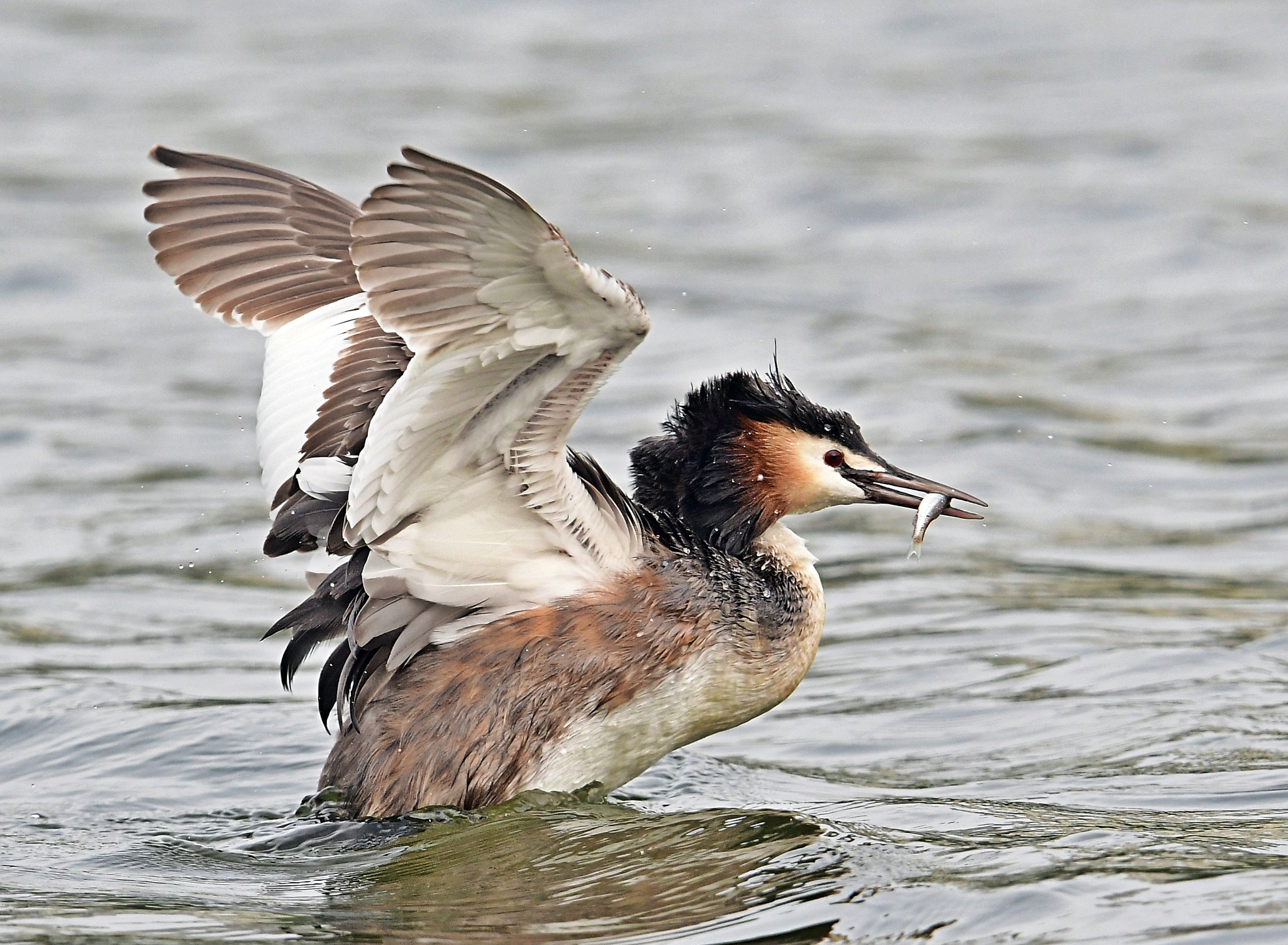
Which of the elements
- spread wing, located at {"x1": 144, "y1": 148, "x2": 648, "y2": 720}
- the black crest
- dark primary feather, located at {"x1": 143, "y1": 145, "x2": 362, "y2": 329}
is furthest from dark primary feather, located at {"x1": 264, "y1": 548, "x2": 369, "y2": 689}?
dark primary feather, located at {"x1": 143, "y1": 145, "x2": 362, "y2": 329}

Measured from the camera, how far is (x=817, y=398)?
1234cm

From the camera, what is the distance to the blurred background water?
562 cm

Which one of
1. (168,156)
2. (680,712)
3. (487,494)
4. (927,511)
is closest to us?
(487,494)

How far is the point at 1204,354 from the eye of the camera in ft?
43.3

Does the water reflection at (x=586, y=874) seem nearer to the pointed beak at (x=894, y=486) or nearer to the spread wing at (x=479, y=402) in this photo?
the spread wing at (x=479, y=402)

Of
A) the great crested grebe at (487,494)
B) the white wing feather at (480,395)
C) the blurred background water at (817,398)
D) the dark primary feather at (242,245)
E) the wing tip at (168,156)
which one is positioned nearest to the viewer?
the white wing feather at (480,395)

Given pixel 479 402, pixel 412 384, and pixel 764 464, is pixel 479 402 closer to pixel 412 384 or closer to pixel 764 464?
pixel 412 384

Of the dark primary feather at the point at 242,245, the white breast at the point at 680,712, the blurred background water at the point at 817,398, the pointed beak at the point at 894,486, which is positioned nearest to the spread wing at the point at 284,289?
the dark primary feather at the point at 242,245

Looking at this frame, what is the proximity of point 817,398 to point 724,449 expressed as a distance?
5.65 metres

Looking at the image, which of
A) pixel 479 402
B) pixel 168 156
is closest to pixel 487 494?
pixel 479 402

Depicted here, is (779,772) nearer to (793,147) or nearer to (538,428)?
(538,428)

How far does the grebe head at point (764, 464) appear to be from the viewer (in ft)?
22.1

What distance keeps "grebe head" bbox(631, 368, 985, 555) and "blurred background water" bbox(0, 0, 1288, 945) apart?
1.02m

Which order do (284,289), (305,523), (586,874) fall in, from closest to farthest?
(586,874) → (305,523) → (284,289)
